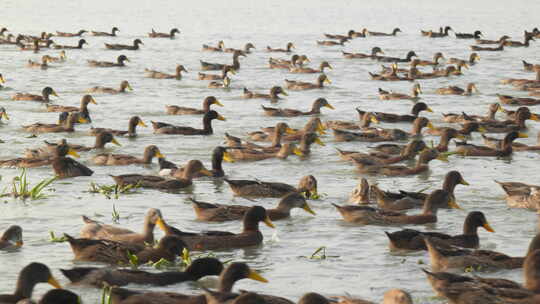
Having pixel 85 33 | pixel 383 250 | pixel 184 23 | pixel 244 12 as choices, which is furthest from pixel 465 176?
pixel 244 12

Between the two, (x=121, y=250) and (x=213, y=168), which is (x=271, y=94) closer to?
(x=213, y=168)

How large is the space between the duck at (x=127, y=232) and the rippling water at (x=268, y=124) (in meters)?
0.42

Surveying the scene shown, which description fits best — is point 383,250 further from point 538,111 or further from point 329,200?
point 538,111

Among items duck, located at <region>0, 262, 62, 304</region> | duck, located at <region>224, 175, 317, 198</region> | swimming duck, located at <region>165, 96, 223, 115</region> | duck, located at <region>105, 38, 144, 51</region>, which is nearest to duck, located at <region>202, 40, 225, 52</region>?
duck, located at <region>105, 38, 144, 51</region>

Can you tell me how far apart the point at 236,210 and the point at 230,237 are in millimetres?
1785

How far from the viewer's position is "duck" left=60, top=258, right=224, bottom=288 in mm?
11805

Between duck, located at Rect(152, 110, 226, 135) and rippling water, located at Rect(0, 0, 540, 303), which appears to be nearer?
rippling water, located at Rect(0, 0, 540, 303)

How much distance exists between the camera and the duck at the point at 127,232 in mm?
13848

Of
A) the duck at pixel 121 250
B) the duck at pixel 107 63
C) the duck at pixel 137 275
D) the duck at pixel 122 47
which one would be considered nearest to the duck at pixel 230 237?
the duck at pixel 121 250

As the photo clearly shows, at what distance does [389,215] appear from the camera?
15656 millimetres

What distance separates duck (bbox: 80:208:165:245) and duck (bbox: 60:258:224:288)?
5.57 ft

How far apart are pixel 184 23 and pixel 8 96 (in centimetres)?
3847

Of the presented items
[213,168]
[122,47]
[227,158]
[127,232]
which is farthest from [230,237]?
[122,47]

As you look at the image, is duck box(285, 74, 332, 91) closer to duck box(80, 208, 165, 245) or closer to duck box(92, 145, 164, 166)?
duck box(92, 145, 164, 166)
